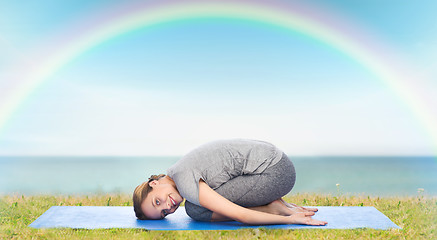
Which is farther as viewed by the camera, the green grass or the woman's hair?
the woman's hair

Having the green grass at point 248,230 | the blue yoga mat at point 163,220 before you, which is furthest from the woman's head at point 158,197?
the green grass at point 248,230

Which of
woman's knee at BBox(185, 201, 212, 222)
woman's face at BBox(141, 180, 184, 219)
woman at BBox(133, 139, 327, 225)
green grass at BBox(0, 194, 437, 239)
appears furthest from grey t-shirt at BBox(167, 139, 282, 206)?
green grass at BBox(0, 194, 437, 239)

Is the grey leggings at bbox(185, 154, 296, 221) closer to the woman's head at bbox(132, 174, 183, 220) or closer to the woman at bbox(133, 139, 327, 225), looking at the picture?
the woman at bbox(133, 139, 327, 225)

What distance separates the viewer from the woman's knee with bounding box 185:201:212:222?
3.48 meters

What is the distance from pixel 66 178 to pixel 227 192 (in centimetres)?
2214

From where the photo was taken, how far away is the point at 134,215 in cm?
386

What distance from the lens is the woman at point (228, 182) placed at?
3242 millimetres

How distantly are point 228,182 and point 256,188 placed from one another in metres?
0.22

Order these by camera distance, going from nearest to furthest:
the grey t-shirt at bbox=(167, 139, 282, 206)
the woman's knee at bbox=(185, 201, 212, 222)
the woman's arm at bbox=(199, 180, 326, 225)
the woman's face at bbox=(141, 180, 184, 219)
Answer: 1. the woman's arm at bbox=(199, 180, 326, 225)
2. the grey t-shirt at bbox=(167, 139, 282, 206)
3. the woman's face at bbox=(141, 180, 184, 219)
4. the woman's knee at bbox=(185, 201, 212, 222)

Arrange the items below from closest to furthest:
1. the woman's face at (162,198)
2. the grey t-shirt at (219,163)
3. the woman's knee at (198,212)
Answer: the grey t-shirt at (219,163) < the woman's face at (162,198) < the woman's knee at (198,212)

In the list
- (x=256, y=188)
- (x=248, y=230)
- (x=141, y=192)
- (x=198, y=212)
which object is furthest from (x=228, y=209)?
(x=141, y=192)

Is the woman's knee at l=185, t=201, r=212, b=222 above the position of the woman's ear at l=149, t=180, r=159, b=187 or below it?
below

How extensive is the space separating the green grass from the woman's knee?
0.93ft

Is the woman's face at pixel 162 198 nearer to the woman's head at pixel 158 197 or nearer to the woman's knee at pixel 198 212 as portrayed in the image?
the woman's head at pixel 158 197
